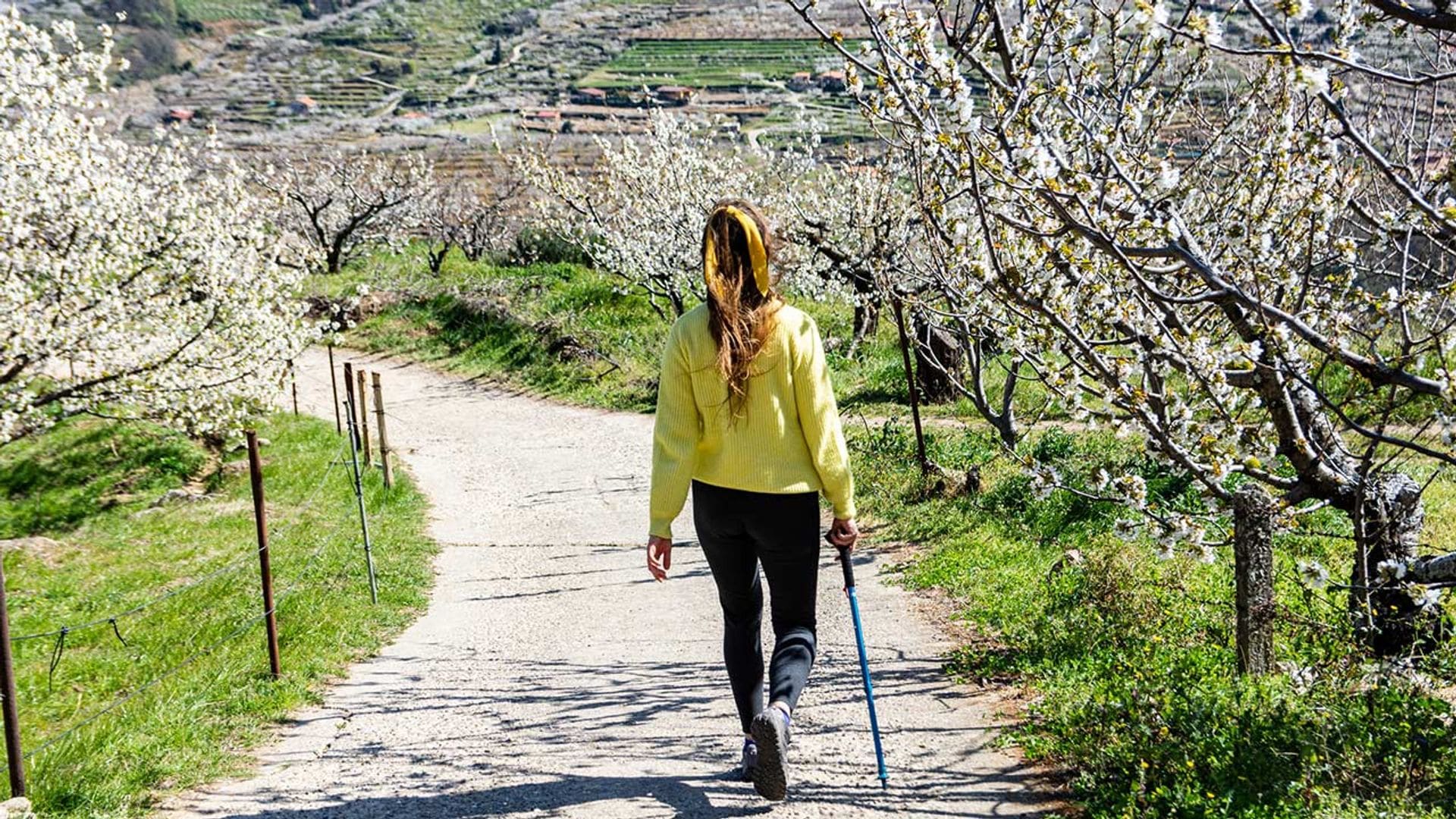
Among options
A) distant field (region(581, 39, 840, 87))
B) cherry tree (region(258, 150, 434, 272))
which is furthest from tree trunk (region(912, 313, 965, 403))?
distant field (region(581, 39, 840, 87))

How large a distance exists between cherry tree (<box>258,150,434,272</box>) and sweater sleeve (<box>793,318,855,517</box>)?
2575 cm

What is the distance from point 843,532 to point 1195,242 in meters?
1.61

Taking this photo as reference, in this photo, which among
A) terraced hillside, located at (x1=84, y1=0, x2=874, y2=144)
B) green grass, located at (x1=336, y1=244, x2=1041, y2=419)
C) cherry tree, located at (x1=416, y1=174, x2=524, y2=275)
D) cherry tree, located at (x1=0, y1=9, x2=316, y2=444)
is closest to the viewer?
cherry tree, located at (x1=0, y1=9, x2=316, y2=444)

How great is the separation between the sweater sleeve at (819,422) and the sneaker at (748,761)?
0.91 m

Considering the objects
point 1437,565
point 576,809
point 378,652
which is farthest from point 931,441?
point 576,809

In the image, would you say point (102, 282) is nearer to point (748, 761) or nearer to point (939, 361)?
point (939, 361)

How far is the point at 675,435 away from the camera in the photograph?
4031mm

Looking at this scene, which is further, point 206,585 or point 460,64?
point 460,64

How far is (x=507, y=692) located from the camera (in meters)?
5.67

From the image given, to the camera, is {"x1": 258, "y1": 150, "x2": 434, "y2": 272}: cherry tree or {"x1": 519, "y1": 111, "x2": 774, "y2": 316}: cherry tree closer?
{"x1": 519, "y1": 111, "x2": 774, "y2": 316}: cherry tree

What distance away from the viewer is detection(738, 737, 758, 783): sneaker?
13.3ft

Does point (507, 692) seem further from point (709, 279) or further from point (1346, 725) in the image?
point (1346, 725)

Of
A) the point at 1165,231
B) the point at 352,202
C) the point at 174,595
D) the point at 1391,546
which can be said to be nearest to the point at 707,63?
the point at 352,202

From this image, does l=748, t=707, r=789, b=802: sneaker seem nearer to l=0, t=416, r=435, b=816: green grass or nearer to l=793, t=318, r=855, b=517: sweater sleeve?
l=793, t=318, r=855, b=517: sweater sleeve
